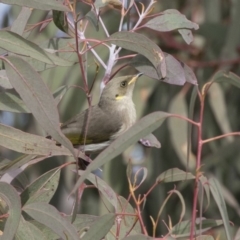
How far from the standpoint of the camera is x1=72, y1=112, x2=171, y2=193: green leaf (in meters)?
1.36

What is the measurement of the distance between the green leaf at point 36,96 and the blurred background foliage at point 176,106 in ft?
5.73

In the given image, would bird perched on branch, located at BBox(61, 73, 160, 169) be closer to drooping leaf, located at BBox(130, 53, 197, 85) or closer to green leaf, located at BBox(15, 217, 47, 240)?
drooping leaf, located at BBox(130, 53, 197, 85)

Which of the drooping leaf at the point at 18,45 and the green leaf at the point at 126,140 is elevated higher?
the drooping leaf at the point at 18,45

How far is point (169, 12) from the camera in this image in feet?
6.17

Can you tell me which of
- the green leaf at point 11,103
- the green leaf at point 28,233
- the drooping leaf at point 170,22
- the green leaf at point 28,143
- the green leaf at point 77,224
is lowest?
the green leaf at point 77,224

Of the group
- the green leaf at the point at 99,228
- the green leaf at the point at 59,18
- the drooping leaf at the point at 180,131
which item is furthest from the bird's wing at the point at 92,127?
the drooping leaf at the point at 180,131

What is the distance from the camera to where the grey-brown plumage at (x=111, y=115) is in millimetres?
2348

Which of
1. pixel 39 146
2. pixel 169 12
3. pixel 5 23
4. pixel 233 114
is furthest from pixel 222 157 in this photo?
pixel 39 146

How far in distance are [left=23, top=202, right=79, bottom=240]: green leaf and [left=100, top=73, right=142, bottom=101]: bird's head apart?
1028 mm

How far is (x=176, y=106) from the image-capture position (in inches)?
142

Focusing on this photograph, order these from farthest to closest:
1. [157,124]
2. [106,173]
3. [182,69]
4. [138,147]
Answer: [138,147], [106,173], [182,69], [157,124]

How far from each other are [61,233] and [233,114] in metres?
2.65

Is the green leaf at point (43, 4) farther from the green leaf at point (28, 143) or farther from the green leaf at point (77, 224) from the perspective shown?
the green leaf at point (77, 224)

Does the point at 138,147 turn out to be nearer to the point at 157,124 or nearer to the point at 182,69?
the point at 182,69
